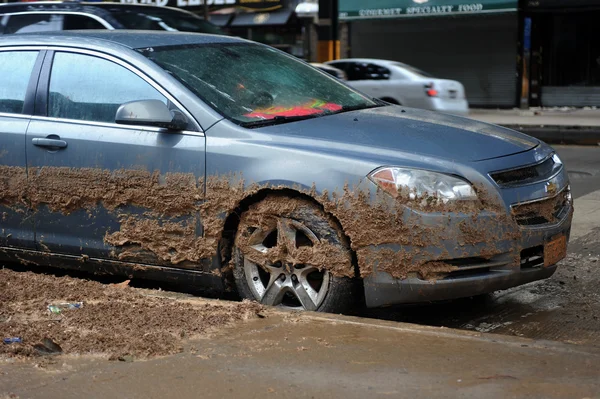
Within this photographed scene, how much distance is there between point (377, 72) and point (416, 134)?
14421mm

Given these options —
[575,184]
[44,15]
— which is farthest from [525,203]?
[44,15]

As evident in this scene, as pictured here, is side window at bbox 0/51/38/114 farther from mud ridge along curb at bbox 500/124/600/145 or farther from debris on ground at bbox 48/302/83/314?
mud ridge along curb at bbox 500/124/600/145

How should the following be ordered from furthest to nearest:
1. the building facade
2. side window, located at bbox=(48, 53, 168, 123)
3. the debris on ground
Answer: the building facade < side window, located at bbox=(48, 53, 168, 123) < the debris on ground

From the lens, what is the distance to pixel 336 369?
4.17 meters

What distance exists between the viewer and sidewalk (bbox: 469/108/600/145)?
58.1 ft

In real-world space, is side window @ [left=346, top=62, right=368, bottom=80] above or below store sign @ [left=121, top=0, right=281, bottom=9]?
below

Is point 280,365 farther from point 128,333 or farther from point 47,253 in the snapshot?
point 47,253

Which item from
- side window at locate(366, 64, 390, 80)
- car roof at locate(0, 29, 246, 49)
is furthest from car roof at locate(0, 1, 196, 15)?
side window at locate(366, 64, 390, 80)

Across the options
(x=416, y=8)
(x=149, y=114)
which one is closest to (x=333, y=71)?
(x=416, y=8)

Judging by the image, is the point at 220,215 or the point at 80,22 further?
the point at 80,22

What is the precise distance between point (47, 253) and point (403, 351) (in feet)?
8.51

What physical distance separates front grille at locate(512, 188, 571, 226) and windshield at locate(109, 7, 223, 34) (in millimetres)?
6995

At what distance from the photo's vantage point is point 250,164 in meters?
5.26

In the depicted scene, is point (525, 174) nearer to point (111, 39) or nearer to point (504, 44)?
point (111, 39)
